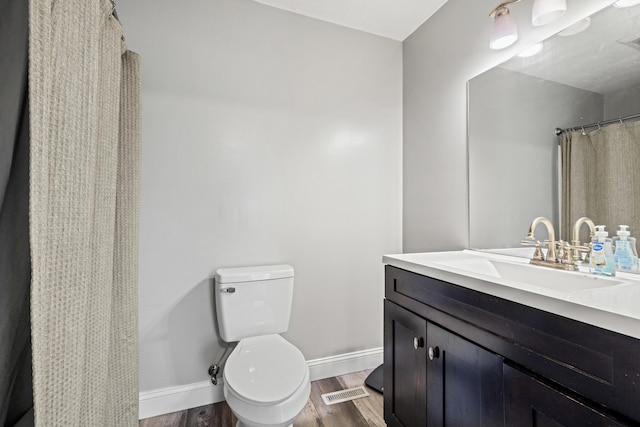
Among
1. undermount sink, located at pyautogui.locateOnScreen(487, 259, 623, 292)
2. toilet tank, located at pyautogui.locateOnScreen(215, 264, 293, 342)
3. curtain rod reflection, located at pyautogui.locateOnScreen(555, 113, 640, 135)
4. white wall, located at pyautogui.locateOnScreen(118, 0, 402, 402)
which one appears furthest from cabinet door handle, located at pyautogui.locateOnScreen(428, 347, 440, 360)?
curtain rod reflection, located at pyautogui.locateOnScreen(555, 113, 640, 135)

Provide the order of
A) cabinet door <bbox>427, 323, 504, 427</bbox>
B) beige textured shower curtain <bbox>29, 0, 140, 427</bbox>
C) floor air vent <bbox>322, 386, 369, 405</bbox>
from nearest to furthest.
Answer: beige textured shower curtain <bbox>29, 0, 140, 427</bbox>
cabinet door <bbox>427, 323, 504, 427</bbox>
floor air vent <bbox>322, 386, 369, 405</bbox>

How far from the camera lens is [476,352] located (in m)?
0.92

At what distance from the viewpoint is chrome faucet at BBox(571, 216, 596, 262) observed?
3.63 feet

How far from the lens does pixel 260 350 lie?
1.44 meters

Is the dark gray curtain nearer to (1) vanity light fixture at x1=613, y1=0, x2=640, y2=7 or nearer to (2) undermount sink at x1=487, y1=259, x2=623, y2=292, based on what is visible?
(2) undermount sink at x1=487, y1=259, x2=623, y2=292

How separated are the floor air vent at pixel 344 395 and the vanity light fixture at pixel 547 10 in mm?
2144

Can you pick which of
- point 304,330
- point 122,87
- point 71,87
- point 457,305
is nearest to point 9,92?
point 71,87

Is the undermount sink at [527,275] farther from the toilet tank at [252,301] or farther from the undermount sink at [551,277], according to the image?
the toilet tank at [252,301]

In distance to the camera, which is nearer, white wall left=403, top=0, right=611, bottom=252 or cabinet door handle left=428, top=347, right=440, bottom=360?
cabinet door handle left=428, top=347, right=440, bottom=360

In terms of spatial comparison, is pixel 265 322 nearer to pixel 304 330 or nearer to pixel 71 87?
pixel 304 330

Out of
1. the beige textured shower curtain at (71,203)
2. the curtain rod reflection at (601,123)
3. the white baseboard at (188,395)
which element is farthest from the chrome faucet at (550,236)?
the beige textured shower curtain at (71,203)

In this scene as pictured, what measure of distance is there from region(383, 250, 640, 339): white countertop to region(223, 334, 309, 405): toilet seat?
68cm

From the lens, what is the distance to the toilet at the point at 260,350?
113cm

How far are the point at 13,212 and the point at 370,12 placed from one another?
6.83 ft
